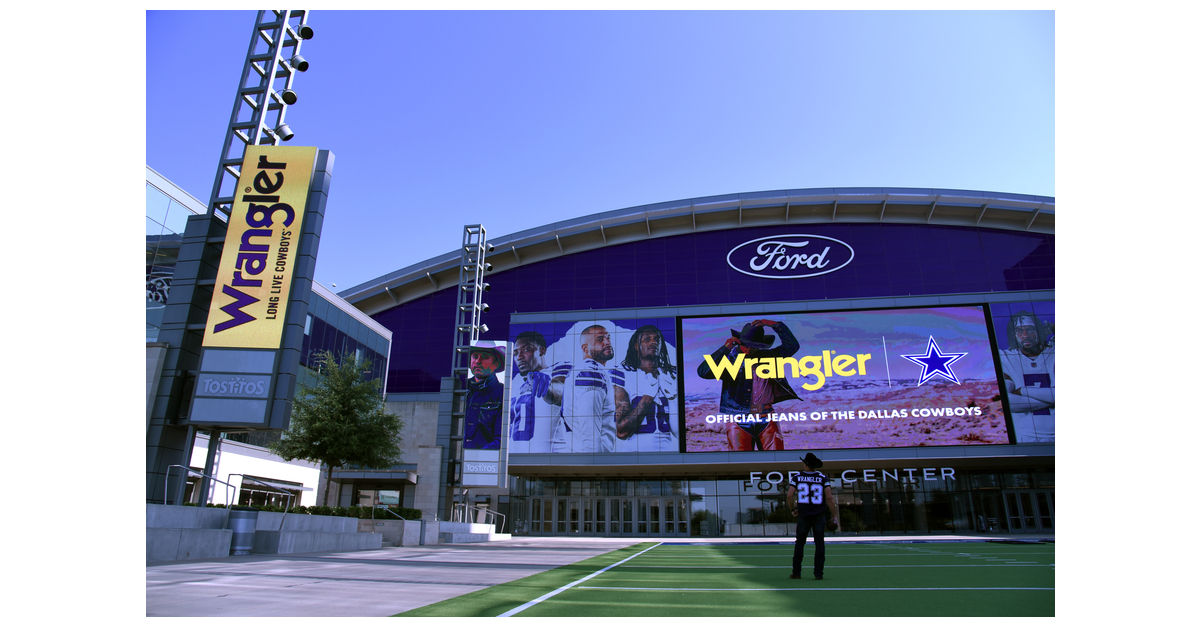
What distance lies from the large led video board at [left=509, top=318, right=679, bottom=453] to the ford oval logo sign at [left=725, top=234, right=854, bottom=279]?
389 inches

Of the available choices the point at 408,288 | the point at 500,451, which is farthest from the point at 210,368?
the point at 408,288

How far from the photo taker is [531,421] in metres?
39.6

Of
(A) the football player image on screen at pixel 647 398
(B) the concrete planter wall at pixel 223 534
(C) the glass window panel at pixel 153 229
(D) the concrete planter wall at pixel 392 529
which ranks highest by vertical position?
(C) the glass window panel at pixel 153 229

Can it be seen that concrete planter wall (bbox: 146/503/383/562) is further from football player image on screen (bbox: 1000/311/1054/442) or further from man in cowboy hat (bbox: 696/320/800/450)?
football player image on screen (bbox: 1000/311/1054/442)

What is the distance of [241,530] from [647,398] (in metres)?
27.3

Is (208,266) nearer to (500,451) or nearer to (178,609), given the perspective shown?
(178,609)

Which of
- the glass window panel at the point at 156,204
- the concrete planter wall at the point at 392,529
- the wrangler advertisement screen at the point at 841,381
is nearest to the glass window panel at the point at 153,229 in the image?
the glass window panel at the point at 156,204

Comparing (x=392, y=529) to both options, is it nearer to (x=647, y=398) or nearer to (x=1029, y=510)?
(x=647, y=398)

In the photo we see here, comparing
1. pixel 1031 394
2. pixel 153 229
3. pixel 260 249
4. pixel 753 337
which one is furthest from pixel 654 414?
pixel 153 229

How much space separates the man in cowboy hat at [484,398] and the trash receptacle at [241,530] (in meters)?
14.6

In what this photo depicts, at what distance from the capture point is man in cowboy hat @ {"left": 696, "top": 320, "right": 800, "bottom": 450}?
37844 mm

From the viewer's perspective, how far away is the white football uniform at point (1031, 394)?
3691cm

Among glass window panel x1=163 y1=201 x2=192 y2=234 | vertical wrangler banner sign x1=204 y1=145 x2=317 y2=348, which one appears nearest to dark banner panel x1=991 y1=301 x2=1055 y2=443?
vertical wrangler banner sign x1=204 y1=145 x2=317 y2=348

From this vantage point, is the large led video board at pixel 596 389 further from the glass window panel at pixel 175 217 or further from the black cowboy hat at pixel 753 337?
the glass window panel at pixel 175 217
